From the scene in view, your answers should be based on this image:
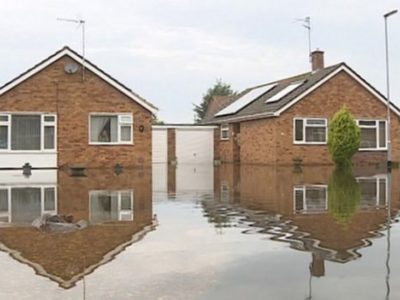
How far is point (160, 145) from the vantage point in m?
38.1

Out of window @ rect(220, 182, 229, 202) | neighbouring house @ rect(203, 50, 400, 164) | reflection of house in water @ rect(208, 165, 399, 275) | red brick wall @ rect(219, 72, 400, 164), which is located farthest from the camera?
neighbouring house @ rect(203, 50, 400, 164)

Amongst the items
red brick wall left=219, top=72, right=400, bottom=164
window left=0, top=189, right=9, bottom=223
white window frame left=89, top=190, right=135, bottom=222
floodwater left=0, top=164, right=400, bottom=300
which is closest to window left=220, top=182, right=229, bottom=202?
floodwater left=0, top=164, right=400, bottom=300

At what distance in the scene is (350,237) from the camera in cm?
880

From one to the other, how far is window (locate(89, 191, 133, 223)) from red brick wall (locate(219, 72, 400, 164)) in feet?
55.6

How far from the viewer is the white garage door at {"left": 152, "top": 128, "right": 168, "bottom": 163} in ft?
125

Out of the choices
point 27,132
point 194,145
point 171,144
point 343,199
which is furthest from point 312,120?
point 343,199

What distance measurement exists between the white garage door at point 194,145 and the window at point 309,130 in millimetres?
8197

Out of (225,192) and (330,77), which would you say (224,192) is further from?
(330,77)

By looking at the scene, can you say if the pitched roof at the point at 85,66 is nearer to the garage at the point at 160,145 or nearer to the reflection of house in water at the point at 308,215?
the garage at the point at 160,145

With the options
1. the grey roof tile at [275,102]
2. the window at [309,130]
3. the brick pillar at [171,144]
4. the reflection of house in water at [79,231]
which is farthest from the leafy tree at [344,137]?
the reflection of house in water at [79,231]

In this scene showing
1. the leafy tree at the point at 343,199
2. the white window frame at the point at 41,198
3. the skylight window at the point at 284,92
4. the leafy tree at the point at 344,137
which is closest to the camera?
the leafy tree at the point at 343,199

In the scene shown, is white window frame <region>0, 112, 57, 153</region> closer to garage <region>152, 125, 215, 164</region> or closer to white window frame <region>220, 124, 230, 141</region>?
garage <region>152, 125, 215, 164</region>

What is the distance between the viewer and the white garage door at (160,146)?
3800 centimetres

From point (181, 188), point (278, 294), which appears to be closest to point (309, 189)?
point (181, 188)
